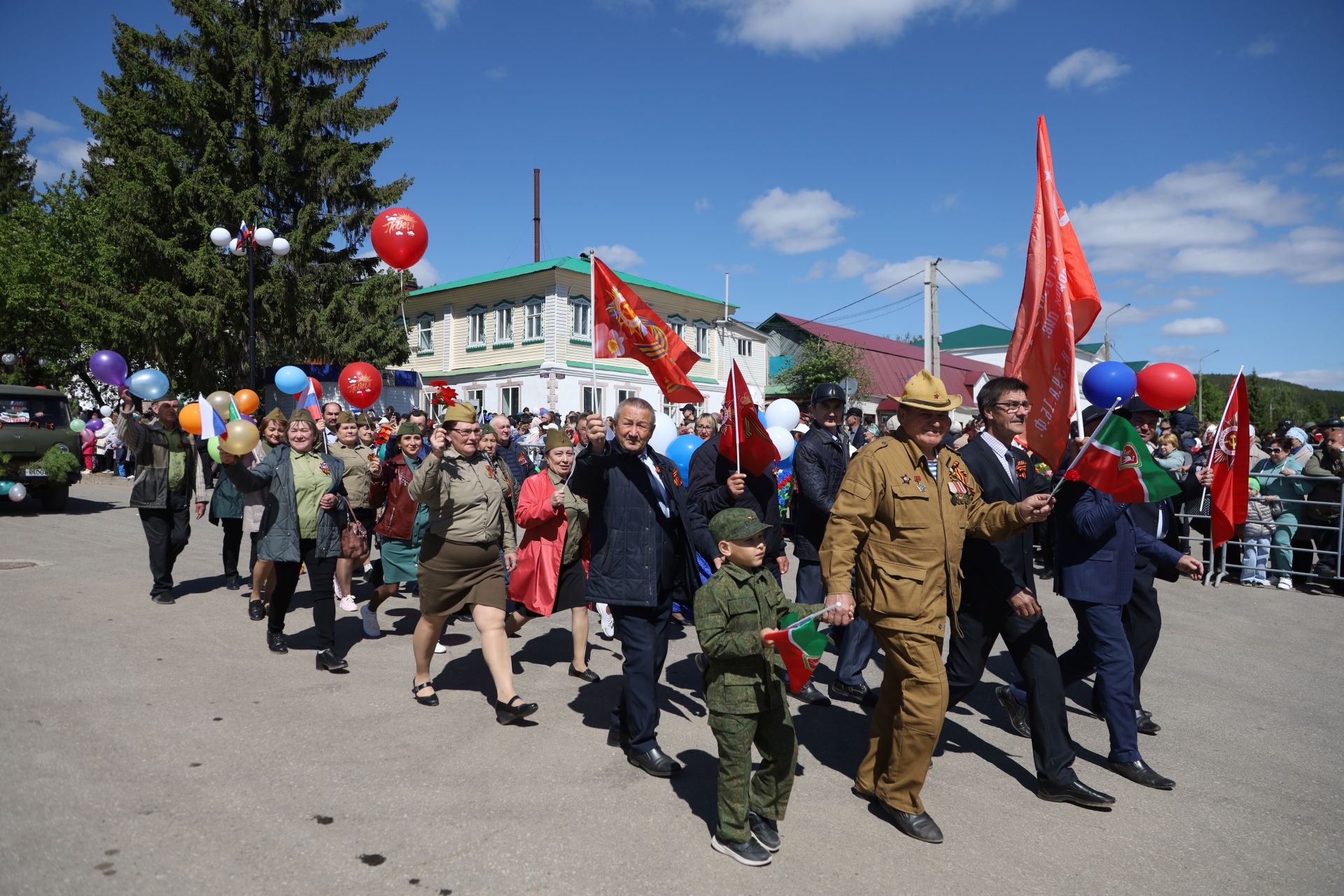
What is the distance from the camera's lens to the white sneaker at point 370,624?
704 centimetres

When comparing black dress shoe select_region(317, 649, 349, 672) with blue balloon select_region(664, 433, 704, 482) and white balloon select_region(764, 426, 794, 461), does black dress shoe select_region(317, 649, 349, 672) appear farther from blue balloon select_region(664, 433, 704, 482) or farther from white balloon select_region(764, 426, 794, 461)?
white balloon select_region(764, 426, 794, 461)

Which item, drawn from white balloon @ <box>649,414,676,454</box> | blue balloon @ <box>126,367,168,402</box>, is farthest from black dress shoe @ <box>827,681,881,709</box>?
blue balloon @ <box>126,367,168,402</box>

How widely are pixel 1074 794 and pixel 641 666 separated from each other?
230 cm

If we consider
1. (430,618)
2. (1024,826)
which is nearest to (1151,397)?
(1024,826)

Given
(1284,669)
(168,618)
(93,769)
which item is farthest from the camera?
(168,618)

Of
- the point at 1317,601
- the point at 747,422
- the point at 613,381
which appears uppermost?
the point at 613,381

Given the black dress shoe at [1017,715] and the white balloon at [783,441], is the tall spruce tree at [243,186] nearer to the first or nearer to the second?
the white balloon at [783,441]

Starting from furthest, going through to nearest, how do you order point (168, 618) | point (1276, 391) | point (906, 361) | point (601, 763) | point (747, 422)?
point (1276, 391) < point (906, 361) < point (168, 618) < point (747, 422) < point (601, 763)

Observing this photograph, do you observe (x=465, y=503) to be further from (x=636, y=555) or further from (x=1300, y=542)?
(x=1300, y=542)

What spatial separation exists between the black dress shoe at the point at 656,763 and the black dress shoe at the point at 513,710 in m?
0.89

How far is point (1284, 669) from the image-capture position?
265 inches

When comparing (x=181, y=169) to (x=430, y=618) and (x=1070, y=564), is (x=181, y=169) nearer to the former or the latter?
(x=430, y=618)

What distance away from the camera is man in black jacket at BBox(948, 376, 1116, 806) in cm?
408

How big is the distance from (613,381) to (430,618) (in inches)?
1029
